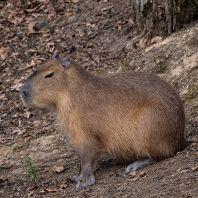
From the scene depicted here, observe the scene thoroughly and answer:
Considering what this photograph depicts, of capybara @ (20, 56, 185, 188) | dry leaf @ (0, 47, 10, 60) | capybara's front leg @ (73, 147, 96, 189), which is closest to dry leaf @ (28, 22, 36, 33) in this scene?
dry leaf @ (0, 47, 10, 60)

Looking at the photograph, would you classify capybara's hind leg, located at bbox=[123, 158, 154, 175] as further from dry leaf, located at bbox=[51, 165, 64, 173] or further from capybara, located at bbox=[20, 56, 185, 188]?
dry leaf, located at bbox=[51, 165, 64, 173]

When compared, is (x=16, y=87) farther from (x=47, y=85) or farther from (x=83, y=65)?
(x=47, y=85)

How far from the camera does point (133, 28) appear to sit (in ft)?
28.4

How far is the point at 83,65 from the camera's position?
8.34 metres

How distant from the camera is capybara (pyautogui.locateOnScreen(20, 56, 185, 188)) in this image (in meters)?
5.36

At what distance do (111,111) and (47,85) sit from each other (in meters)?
0.76

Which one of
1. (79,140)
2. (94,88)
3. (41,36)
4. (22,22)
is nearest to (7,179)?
(79,140)

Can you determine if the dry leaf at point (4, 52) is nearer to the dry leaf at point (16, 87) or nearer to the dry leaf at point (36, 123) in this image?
the dry leaf at point (16, 87)

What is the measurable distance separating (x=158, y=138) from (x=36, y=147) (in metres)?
2.09

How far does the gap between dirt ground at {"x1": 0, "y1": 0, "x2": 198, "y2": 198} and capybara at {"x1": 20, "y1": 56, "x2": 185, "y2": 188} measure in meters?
0.19

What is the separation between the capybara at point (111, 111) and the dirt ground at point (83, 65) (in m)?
0.19

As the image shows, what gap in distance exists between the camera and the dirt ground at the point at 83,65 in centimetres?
508

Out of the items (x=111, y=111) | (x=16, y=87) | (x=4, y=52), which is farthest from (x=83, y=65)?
(x=111, y=111)

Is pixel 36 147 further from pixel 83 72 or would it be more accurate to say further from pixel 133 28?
pixel 133 28
